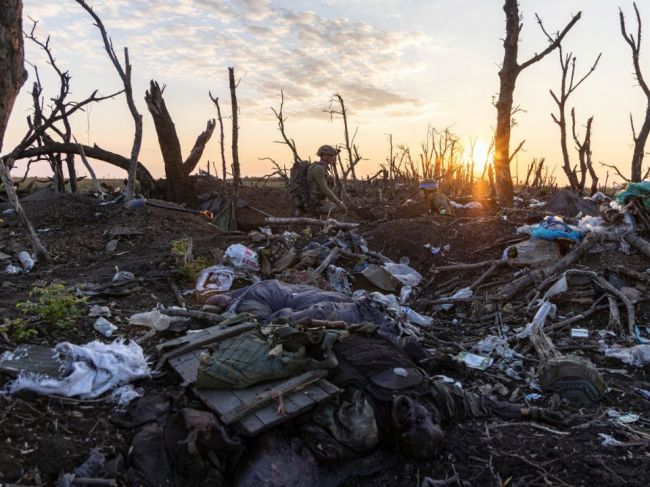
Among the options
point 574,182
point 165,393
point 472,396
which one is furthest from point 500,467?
point 574,182

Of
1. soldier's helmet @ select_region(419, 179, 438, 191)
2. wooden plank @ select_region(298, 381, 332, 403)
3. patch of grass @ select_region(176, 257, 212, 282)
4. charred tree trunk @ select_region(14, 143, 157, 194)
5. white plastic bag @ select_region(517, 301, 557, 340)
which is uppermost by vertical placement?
charred tree trunk @ select_region(14, 143, 157, 194)

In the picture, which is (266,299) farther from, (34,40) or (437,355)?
(34,40)

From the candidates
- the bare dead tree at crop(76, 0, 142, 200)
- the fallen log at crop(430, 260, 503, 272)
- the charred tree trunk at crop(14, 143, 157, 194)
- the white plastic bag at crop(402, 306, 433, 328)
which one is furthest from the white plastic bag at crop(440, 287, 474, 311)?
the charred tree trunk at crop(14, 143, 157, 194)

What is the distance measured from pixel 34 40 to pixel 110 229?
6.12 metres

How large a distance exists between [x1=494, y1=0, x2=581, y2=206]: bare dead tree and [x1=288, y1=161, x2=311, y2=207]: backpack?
14.1 feet

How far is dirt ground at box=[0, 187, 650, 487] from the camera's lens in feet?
10.2

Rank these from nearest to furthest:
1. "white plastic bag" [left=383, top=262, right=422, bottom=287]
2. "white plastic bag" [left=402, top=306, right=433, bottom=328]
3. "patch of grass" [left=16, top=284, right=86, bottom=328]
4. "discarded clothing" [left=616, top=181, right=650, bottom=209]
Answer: "patch of grass" [left=16, top=284, right=86, bottom=328] < "white plastic bag" [left=402, top=306, right=433, bottom=328] < "discarded clothing" [left=616, top=181, right=650, bottom=209] < "white plastic bag" [left=383, top=262, right=422, bottom=287]

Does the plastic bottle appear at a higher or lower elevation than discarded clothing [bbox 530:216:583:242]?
lower

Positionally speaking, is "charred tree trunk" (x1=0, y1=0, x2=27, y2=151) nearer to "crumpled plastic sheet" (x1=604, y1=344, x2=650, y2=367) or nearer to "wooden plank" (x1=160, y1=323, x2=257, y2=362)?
"wooden plank" (x1=160, y1=323, x2=257, y2=362)

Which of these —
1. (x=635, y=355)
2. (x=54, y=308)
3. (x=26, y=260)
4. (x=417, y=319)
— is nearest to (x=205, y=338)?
A: (x=54, y=308)

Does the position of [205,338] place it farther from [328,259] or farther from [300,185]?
[300,185]

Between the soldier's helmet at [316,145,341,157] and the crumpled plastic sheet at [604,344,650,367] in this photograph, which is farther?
the soldier's helmet at [316,145,341,157]

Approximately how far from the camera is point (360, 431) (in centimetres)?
334

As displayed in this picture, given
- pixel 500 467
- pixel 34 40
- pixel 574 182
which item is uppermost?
pixel 34 40
